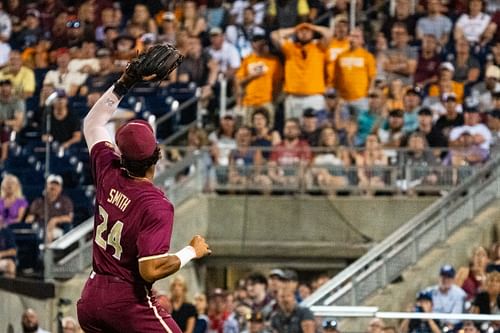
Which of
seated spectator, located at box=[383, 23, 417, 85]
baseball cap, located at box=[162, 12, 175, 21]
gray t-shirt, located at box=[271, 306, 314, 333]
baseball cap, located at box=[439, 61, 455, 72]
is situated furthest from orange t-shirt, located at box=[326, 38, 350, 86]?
gray t-shirt, located at box=[271, 306, 314, 333]

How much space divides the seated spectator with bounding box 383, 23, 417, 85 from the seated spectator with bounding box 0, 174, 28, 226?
3734 mm

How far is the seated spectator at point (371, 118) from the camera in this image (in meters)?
13.3

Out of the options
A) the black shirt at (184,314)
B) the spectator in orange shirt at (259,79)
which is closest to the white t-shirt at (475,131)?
the spectator in orange shirt at (259,79)

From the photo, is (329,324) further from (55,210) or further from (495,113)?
(55,210)

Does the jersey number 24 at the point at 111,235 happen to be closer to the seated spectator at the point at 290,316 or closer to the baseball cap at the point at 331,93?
the seated spectator at the point at 290,316

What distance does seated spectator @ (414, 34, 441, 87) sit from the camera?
46.2ft

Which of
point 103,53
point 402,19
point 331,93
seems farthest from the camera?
point 103,53

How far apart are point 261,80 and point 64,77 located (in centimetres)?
227

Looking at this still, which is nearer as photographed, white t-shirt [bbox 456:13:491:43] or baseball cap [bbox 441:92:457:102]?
baseball cap [bbox 441:92:457:102]

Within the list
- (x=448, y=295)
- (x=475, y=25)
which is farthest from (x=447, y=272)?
(x=475, y=25)

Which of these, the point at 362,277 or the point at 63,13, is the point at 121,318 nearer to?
the point at 362,277

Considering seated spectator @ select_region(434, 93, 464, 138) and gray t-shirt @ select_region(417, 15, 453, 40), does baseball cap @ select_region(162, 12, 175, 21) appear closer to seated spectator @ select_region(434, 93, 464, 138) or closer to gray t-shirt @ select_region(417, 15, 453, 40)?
gray t-shirt @ select_region(417, 15, 453, 40)

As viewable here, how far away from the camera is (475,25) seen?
569 inches

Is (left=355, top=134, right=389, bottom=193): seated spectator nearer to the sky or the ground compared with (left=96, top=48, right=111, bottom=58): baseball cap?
nearer to the ground
